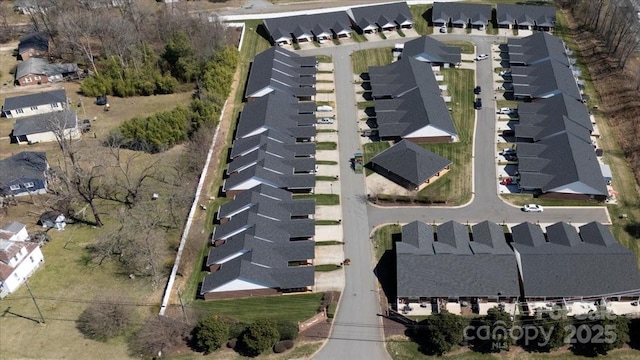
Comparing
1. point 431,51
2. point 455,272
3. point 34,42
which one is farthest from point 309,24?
point 455,272

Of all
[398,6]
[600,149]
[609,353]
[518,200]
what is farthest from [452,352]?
[398,6]

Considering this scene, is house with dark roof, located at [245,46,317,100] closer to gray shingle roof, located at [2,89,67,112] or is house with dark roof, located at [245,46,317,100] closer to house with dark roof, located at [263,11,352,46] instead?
house with dark roof, located at [263,11,352,46]

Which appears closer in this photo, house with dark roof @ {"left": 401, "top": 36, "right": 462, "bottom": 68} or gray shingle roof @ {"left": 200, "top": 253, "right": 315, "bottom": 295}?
gray shingle roof @ {"left": 200, "top": 253, "right": 315, "bottom": 295}

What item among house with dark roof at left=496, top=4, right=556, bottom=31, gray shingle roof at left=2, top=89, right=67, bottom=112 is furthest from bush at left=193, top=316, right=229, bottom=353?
house with dark roof at left=496, top=4, right=556, bottom=31

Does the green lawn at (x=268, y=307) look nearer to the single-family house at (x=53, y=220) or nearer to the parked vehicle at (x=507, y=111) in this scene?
the single-family house at (x=53, y=220)

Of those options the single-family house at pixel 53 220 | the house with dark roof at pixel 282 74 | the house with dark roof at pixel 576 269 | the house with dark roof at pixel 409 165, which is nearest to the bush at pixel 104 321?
the single-family house at pixel 53 220

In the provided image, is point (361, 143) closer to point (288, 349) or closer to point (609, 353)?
point (288, 349)
